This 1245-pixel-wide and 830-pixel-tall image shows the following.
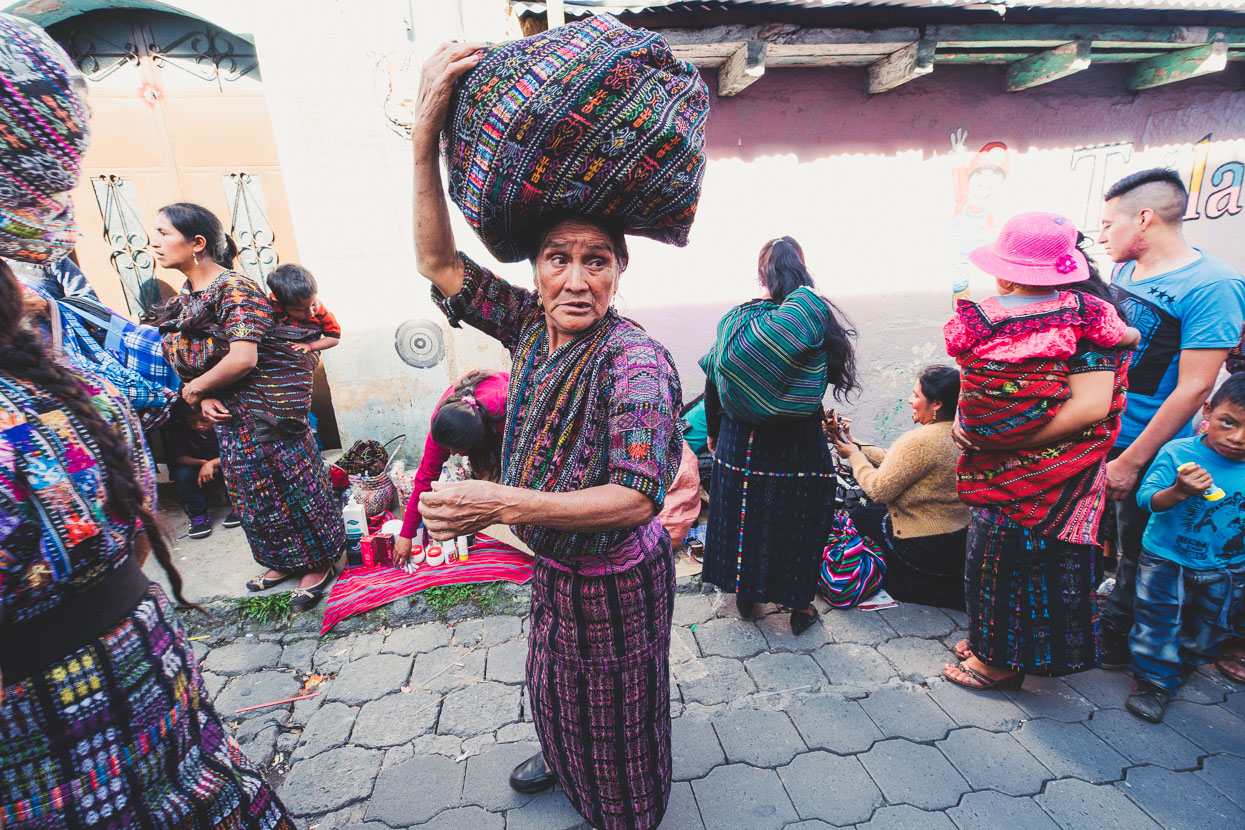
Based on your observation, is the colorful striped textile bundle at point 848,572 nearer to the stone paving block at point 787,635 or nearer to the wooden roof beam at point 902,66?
the stone paving block at point 787,635

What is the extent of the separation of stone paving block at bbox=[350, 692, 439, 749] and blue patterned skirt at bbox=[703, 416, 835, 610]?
1.63m

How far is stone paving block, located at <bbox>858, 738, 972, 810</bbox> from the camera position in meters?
2.16

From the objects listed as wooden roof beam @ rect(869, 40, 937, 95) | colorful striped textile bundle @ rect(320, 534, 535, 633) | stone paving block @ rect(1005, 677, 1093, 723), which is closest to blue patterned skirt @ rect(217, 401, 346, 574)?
colorful striped textile bundle @ rect(320, 534, 535, 633)

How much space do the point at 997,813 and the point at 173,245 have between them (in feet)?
14.6

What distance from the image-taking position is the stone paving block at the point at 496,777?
2.21 m

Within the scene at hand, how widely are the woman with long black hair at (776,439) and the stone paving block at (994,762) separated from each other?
2.90 ft

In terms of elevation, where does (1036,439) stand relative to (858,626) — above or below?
above

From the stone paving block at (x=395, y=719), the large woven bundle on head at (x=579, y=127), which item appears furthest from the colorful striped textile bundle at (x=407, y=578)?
the large woven bundle on head at (x=579, y=127)

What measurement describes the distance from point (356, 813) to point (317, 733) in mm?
540

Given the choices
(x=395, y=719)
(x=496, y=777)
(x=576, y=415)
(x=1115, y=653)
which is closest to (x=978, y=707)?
(x=1115, y=653)

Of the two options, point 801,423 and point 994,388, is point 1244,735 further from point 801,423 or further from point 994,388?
point 801,423

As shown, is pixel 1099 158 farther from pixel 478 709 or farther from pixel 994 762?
pixel 478 709

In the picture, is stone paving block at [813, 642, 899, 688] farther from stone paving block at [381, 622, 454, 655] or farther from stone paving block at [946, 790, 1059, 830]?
stone paving block at [381, 622, 454, 655]

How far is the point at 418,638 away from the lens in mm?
3227
